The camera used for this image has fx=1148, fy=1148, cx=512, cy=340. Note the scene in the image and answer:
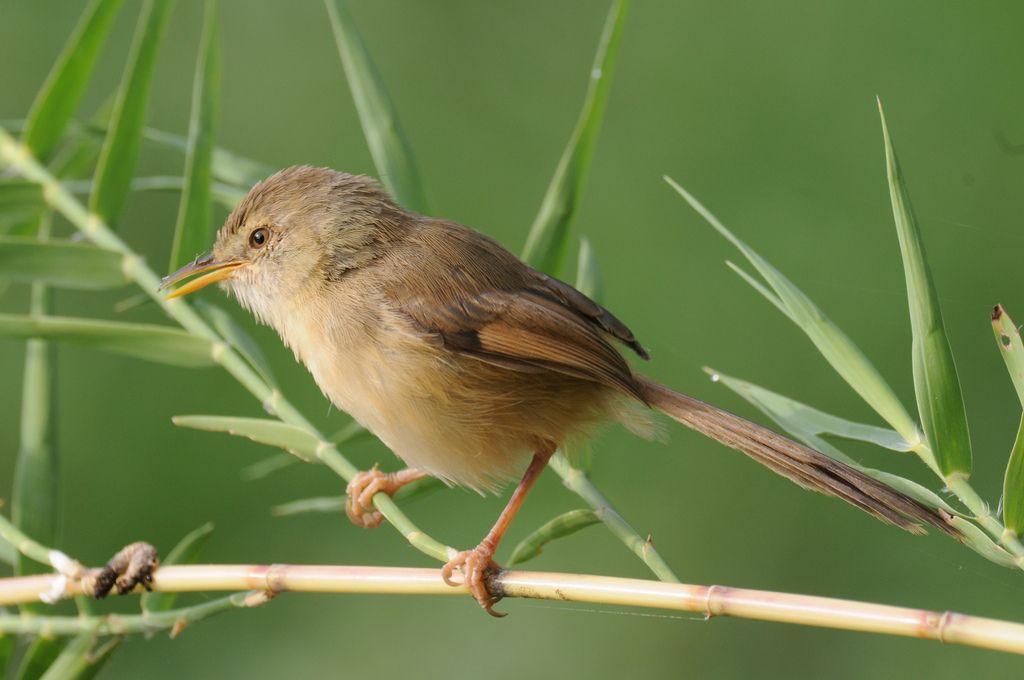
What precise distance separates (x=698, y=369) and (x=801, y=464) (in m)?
2.29

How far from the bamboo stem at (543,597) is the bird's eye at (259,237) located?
113 cm

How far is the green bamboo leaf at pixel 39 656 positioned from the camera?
244 cm

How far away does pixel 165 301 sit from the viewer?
271 centimetres

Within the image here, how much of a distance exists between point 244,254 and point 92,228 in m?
0.44

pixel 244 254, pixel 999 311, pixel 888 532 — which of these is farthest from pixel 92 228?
pixel 888 532

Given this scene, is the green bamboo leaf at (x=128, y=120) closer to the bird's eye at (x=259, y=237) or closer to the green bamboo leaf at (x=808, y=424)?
the bird's eye at (x=259, y=237)

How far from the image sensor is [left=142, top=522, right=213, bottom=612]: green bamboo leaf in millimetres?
2390

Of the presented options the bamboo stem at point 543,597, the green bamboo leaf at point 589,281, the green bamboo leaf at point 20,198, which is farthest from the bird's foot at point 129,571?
the green bamboo leaf at point 589,281

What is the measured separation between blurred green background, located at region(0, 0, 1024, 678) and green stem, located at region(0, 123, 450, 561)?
1543 mm

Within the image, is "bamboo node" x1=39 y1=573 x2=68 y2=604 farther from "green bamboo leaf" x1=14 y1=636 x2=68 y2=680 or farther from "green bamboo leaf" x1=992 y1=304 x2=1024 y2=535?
"green bamboo leaf" x1=992 y1=304 x2=1024 y2=535

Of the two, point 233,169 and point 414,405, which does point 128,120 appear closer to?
point 233,169

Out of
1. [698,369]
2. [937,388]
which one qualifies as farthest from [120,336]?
[698,369]

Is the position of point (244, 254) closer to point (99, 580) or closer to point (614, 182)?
point (99, 580)

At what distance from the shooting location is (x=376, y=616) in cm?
471
